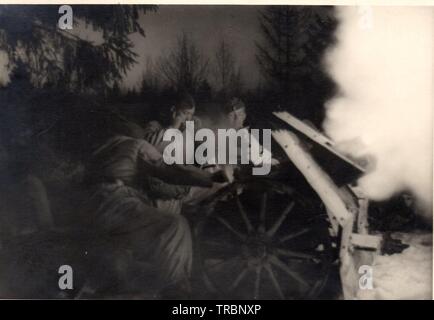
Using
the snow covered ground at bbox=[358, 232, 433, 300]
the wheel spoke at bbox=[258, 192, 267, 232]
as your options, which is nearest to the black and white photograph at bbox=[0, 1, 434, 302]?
the wheel spoke at bbox=[258, 192, 267, 232]

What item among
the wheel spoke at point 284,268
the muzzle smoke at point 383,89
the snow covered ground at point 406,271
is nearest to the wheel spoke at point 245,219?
the wheel spoke at point 284,268

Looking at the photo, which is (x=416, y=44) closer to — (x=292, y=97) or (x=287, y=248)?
(x=292, y=97)

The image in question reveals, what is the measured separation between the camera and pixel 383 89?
6.41m

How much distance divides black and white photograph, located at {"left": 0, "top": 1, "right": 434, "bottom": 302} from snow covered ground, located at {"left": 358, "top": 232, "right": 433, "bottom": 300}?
0.22 m

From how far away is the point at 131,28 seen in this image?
21.0 feet

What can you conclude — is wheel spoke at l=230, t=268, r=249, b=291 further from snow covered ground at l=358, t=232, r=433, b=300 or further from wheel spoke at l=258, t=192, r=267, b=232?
snow covered ground at l=358, t=232, r=433, b=300

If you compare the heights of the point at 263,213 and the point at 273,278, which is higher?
the point at 263,213

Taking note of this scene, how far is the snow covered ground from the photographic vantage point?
254 inches

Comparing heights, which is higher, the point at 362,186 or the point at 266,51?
the point at 266,51

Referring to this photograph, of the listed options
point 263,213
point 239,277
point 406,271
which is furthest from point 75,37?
point 406,271

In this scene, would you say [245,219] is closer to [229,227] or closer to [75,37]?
[229,227]

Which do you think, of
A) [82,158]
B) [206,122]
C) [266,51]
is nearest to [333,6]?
[266,51]

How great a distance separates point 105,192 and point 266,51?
6.29 ft

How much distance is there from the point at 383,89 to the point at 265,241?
5.67 feet
